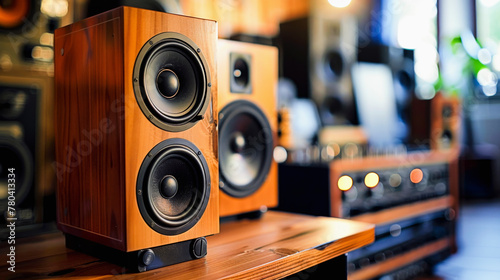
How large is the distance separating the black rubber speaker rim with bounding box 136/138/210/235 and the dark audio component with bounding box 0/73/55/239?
416mm

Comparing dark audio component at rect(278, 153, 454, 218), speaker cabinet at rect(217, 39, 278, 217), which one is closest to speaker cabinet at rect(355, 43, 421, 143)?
dark audio component at rect(278, 153, 454, 218)

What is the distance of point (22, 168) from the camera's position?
0.96 metres

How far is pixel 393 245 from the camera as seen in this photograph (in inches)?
71.7

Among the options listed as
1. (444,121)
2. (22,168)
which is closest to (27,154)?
(22,168)

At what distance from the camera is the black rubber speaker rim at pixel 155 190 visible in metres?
0.67

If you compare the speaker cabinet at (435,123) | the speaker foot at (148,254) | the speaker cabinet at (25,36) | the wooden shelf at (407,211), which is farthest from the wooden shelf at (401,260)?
the speaker cabinet at (25,36)

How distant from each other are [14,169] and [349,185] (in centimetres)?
106

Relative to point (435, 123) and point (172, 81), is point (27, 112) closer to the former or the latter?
point (172, 81)

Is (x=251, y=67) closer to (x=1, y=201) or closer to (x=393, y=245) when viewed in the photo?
(x=1, y=201)

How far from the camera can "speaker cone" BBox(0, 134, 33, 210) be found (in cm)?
93

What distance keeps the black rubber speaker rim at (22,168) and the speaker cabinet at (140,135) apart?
191 millimetres

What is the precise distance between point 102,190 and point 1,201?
0.36 m

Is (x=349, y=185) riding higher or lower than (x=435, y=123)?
lower

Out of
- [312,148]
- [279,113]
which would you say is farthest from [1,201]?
[312,148]
